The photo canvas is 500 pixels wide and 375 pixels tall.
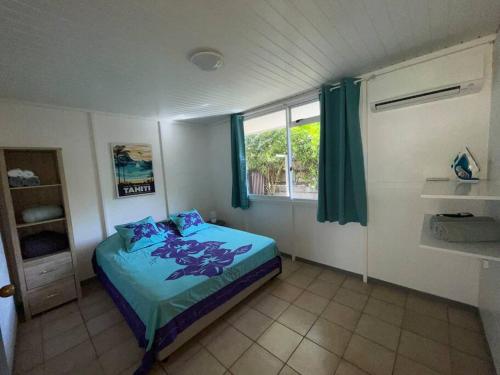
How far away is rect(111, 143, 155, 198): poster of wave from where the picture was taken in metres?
2.94

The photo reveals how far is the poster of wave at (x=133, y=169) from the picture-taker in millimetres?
2943

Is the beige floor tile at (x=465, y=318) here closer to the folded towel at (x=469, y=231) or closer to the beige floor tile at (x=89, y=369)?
the folded towel at (x=469, y=231)

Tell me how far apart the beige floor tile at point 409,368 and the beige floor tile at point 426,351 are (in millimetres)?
37

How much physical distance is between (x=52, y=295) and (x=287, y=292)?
257cm

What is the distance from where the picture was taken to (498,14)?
1363mm

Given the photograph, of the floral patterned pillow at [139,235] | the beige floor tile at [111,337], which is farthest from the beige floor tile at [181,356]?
the floral patterned pillow at [139,235]

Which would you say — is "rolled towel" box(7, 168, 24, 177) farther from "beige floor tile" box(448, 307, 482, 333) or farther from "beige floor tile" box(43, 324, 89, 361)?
"beige floor tile" box(448, 307, 482, 333)

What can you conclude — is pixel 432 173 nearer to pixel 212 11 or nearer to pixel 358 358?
pixel 358 358

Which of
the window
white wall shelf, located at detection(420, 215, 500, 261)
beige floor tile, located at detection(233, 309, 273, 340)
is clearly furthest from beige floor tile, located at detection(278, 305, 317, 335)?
the window

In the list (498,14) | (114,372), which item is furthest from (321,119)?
(114,372)

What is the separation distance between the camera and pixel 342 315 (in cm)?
196

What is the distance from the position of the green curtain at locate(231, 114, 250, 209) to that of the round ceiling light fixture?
1.67m

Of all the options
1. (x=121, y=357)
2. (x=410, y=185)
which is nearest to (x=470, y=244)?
(x=410, y=185)

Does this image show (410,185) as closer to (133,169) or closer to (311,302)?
(311,302)
